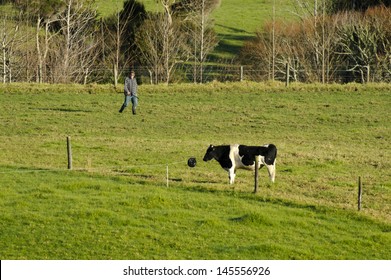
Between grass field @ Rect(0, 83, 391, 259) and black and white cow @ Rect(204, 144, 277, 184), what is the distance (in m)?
0.48

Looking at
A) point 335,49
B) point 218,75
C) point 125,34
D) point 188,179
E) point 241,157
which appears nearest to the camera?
point 241,157

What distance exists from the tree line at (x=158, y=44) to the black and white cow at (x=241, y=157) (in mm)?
33014

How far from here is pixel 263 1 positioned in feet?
344

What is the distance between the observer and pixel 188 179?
29188mm

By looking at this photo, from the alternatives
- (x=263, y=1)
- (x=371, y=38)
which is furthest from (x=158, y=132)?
(x=263, y=1)

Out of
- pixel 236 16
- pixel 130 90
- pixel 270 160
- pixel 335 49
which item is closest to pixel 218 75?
pixel 335 49

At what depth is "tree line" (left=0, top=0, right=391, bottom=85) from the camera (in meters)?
64.9

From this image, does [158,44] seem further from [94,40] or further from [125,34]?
[94,40]

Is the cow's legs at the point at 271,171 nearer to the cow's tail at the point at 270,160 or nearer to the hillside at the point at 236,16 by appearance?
the cow's tail at the point at 270,160

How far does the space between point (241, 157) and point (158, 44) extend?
40679 millimetres

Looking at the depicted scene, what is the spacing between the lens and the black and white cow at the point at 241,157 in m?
28.6

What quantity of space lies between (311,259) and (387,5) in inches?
2323

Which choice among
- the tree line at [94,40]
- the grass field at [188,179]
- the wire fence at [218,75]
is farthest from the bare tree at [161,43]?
the grass field at [188,179]

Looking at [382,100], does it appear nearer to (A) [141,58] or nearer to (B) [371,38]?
(B) [371,38]
